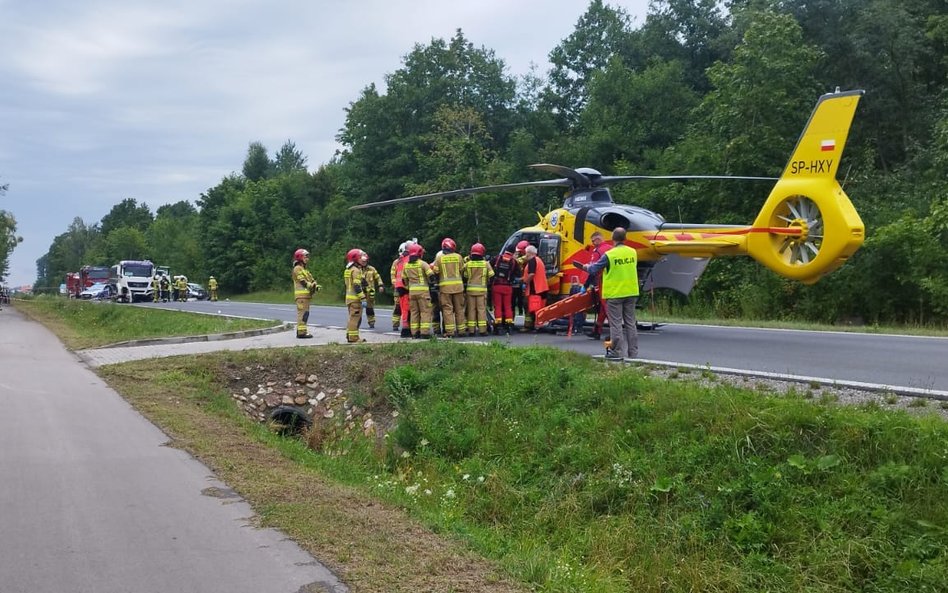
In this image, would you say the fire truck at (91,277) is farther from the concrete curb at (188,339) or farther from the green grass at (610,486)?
the green grass at (610,486)

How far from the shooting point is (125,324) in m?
27.6

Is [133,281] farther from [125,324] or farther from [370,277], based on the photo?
[370,277]

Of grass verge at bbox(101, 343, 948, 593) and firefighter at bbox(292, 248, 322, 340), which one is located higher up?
firefighter at bbox(292, 248, 322, 340)

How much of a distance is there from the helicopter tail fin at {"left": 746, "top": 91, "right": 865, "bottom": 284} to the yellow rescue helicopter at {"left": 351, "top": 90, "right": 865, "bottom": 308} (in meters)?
0.01

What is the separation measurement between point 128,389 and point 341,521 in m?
7.18

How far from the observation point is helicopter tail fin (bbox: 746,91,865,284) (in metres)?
12.8

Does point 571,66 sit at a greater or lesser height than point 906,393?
greater

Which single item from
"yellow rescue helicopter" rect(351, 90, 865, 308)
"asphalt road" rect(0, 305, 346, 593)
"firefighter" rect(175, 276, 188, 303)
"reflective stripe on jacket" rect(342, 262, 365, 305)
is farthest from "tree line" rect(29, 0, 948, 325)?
"asphalt road" rect(0, 305, 346, 593)

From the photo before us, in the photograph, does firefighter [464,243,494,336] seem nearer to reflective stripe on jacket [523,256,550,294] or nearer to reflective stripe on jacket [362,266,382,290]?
reflective stripe on jacket [523,256,550,294]

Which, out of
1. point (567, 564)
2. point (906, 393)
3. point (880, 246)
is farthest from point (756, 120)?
point (567, 564)

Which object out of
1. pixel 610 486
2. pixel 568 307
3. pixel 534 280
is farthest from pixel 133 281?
pixel 610 486

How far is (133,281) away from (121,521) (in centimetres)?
4882

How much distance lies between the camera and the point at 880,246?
23672 millimetres

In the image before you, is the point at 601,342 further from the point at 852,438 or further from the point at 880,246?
the point at 880,246
